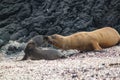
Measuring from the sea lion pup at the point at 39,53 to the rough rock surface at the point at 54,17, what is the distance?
2901 millimetres

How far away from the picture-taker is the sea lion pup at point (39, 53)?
11072 mm

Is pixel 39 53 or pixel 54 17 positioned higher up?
pixel 39 53

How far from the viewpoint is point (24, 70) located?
8.57m

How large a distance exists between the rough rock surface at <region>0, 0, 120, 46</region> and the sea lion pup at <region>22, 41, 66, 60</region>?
2.90 m

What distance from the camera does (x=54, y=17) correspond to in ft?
48.4

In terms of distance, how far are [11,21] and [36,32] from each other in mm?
1378

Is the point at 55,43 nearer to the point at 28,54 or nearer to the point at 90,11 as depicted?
the point at 28,54

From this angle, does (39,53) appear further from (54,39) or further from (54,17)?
(54,17)

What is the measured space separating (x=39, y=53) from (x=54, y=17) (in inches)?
145

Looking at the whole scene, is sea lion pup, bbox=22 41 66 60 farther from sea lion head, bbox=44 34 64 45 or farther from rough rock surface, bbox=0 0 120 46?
rough rock surface, bbox=0 0 120 46

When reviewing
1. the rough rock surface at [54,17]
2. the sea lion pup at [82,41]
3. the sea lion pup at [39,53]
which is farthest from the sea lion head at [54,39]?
the rough rock surface at [54,17]

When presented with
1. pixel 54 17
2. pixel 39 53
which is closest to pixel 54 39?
pixel 39 53

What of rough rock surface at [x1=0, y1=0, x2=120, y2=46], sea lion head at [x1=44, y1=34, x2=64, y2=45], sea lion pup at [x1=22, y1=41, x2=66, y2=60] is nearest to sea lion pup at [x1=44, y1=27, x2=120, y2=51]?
sea lion head at [x1=44, y1=34, x2=64, y2=45]

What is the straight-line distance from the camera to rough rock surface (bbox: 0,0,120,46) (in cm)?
1421
